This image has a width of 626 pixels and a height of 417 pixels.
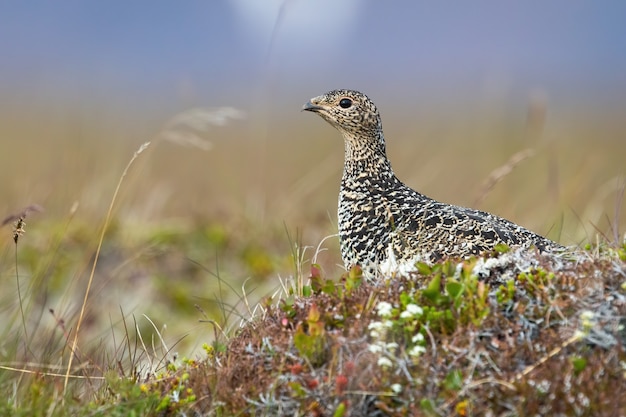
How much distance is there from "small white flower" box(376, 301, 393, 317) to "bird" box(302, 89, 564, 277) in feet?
2.38

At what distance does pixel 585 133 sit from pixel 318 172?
2636 centimetres

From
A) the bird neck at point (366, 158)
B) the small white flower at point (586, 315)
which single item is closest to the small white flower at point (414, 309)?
the small white flower at point (586, 315)

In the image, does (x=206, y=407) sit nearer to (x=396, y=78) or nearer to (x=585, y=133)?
(x=585, y=133)

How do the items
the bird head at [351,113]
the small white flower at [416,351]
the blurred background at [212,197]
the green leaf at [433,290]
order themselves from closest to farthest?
the small white flower at [416,351], the green leaf at [433,290], the bird head at [351,113], the blurred background at [212,197]

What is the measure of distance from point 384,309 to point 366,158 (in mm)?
2747

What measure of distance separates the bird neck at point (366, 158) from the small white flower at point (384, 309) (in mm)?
2529

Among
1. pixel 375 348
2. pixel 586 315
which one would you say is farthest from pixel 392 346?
pixel 586 315

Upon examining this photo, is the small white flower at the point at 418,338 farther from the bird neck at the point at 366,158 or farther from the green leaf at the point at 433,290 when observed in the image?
the bird neck at the point at 366,158

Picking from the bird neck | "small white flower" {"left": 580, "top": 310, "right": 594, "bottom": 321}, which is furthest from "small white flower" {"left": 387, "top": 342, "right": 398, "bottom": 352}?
the bird neck

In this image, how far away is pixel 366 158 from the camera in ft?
19.3

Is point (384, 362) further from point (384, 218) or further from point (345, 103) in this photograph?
point (345, 103)

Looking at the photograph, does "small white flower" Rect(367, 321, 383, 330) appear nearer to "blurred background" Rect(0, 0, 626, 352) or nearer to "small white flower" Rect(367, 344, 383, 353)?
"small white flower" Rect(367, 344, 383, 353)

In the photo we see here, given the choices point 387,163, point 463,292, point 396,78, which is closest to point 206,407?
point 463,292

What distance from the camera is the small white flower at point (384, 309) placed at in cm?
321
